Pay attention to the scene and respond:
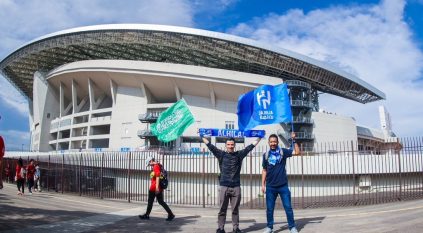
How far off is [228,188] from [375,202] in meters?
7.76

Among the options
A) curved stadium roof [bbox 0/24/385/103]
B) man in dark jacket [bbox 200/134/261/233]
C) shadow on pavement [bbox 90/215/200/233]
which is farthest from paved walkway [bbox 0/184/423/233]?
curved stadium roof [bbox 0/24/385/103]

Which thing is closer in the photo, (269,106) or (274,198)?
(274,198)

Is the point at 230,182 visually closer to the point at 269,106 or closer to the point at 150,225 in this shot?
the point at 150,225

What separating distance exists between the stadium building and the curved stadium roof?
5.7 inches

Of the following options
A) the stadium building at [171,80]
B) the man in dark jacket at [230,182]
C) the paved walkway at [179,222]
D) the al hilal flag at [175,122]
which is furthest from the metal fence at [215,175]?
the stadium building at [171,80]

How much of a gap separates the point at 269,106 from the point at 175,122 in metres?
4.71

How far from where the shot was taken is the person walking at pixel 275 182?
23.8 feet

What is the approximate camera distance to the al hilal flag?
45.6ft

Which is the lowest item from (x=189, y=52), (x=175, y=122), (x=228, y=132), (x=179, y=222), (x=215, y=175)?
(x=179, y=222)

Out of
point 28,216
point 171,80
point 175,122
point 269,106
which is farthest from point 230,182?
point 171,80

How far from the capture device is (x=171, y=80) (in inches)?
2170

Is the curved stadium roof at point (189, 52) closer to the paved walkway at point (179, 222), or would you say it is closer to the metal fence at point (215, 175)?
the metal fence at point (215, 175)

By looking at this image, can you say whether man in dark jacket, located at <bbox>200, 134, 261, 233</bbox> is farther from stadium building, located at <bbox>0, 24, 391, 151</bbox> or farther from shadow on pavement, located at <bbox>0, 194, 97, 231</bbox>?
stadium building, located at <bbox>0, 24, 391, 151</bbox>

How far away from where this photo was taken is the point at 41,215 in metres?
10.6
